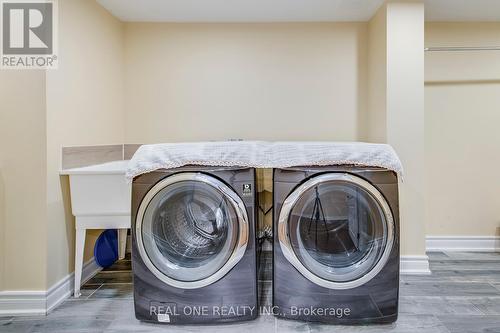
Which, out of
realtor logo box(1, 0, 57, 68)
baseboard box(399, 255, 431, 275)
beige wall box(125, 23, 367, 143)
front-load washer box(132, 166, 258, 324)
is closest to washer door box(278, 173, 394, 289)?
front-load washer box(132, 166, 258, 324)

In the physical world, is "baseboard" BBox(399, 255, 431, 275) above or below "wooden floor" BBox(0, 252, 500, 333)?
above

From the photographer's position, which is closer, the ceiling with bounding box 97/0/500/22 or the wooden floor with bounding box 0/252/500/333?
the wooden floor with bounding box 0/252/500/333

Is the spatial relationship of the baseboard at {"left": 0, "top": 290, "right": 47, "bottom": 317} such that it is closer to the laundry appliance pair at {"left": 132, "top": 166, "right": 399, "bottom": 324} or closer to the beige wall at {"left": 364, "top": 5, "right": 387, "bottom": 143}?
the laundry appliance pair at {"left": 132, "top": 166, "right": 399, "bottom": 324}

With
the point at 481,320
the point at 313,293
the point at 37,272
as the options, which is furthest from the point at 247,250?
the point at 481,320

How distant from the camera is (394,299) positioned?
157 centimetres

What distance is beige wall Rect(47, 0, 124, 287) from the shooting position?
1788 millimetres

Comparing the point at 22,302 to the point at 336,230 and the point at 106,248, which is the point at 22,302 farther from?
the point at 336,230

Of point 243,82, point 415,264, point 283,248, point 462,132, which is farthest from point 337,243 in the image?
point 462,132

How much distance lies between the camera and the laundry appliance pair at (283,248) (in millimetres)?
1561

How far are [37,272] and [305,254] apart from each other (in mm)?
1518

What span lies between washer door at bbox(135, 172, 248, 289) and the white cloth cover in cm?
9

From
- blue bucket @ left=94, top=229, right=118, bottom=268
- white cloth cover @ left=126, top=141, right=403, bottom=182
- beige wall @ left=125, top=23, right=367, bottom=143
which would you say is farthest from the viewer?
beige wall @ left=125, top=23, right=367, bottom=143

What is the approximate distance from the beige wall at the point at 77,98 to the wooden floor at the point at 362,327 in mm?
237

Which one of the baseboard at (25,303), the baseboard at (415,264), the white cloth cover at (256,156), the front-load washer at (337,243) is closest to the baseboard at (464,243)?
the baseboard at (415,264)
